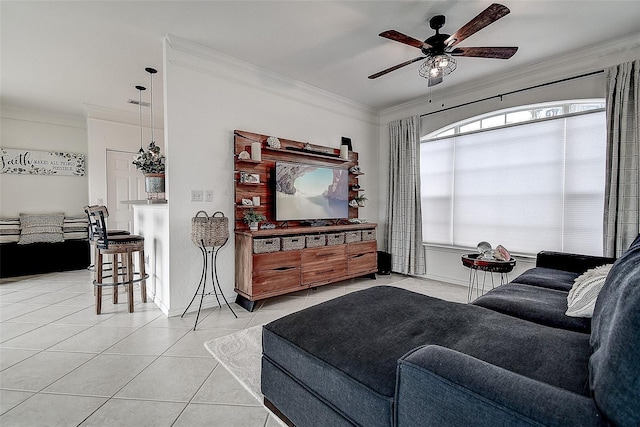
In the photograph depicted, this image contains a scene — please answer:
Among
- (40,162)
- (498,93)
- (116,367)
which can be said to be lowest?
(116,367)

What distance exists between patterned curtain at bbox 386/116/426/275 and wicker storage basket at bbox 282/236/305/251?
1780 mm

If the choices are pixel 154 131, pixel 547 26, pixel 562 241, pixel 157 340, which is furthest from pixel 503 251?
pixel 154 131

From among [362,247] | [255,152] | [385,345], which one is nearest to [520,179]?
[362,247]

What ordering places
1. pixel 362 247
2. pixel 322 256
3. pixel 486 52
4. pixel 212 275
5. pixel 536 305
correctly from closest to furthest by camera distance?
pixel 536 305 < pixel 486 52 < pixel 212 275 < pixel 322 256 < pixel 362 247

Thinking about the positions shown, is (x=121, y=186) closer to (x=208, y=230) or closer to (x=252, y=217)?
(x=252, y=217)

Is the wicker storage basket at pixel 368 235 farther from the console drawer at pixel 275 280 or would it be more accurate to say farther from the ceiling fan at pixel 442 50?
the ceiling fan at pixel 442 50

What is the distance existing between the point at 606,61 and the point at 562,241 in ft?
6.00

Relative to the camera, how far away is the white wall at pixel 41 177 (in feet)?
15.5

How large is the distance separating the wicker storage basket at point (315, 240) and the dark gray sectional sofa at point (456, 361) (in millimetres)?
1634

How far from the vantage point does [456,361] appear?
2.82 ft

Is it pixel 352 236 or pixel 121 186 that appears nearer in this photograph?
pixel 352 236

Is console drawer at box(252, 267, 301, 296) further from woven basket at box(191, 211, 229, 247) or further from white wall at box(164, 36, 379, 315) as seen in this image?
woven basket at box(191, 211, 229, 247)

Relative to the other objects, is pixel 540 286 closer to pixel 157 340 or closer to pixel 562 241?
pixel 562 241

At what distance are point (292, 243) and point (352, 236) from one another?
3.24 ft
